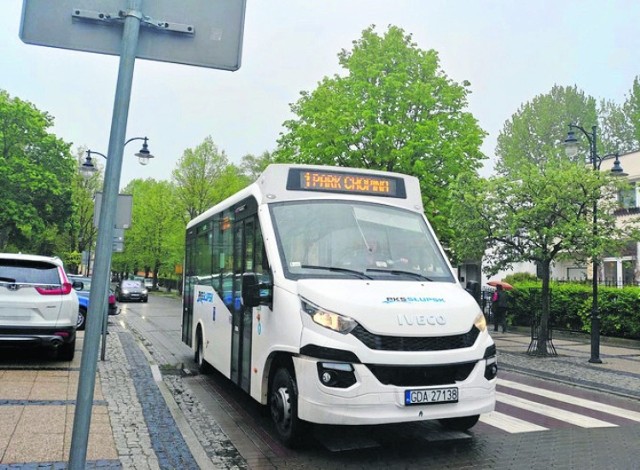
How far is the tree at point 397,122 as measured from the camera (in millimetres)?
23250

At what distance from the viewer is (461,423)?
20.9ft

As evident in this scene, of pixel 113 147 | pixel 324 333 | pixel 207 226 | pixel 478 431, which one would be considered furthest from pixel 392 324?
pixel 207 226

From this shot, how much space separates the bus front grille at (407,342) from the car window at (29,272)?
6628mm

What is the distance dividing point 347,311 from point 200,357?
5776mm

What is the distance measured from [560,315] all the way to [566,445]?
16504 mm

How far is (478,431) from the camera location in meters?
6.66

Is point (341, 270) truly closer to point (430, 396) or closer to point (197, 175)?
point (430, 396)

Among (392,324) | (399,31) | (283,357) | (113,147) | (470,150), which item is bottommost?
(283,357)

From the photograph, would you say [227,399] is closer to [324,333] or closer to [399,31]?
[324,333]

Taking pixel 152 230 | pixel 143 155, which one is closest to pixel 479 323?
pixel 143 155

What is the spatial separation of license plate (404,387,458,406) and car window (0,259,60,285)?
6.97 m

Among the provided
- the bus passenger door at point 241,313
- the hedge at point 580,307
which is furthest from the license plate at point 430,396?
the hedge at point 580,307

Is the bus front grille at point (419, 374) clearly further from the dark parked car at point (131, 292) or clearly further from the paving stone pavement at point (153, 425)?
the dark parked car at point (131, 292)

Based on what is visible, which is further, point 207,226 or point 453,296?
point 207,226
